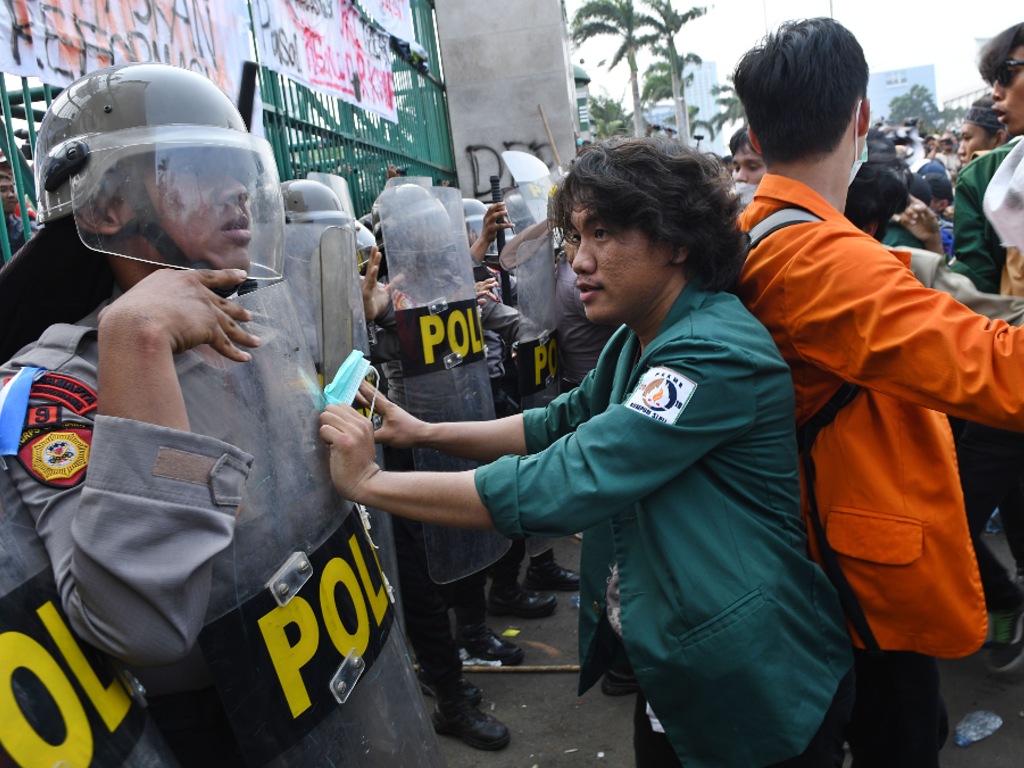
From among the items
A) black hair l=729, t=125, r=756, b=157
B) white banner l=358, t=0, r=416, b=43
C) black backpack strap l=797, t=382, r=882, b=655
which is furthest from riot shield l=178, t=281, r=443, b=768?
white banner l=358, t=0, r=416, b=43

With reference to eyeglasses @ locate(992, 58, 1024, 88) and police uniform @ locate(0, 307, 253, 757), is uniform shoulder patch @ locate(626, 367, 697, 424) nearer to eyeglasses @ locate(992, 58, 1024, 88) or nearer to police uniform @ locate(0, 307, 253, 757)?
police uniform @ locate(0, 307, 253, 757)

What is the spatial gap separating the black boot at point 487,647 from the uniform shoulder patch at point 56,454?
2922 mm

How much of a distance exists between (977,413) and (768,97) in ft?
2.67

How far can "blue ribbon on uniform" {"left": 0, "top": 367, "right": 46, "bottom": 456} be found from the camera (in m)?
1.16

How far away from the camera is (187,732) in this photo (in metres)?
1.38

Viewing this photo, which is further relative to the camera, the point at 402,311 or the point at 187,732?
the point at 402,311

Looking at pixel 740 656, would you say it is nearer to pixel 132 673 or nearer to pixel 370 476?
pixel 370 476

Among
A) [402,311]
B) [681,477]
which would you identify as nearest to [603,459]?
[681,477]

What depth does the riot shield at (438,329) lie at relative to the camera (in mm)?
3324

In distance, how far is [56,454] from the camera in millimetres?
1185

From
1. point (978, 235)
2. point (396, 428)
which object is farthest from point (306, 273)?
point (978, 235)

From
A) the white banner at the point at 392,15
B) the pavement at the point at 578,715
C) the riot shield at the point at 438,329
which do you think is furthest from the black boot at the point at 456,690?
the white banner at the point at 392,15

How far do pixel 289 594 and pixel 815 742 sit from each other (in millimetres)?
1150

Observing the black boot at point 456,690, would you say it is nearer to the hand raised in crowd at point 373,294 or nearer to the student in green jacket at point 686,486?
the hand raised in crowd at point 373,294
